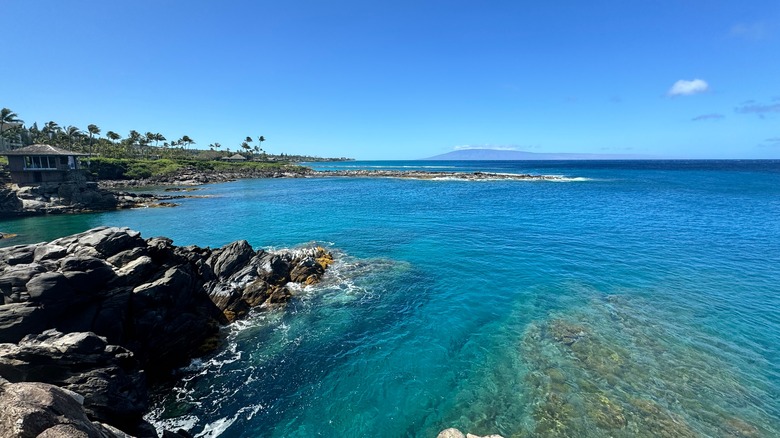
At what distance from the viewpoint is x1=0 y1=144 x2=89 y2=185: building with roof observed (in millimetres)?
58844

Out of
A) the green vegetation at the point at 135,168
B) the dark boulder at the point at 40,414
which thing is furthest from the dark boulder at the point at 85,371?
the green vegetation at the point at 135,168

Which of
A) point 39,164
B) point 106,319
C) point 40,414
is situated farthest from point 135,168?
point 40,414

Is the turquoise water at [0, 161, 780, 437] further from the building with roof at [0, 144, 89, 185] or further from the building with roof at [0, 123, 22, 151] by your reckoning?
the building with roof at [0, 123, 22, 151]

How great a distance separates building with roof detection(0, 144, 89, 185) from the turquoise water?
29.7 m

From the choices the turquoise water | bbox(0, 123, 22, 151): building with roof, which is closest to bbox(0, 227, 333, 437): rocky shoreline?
the turquoise water

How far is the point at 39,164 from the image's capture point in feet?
200

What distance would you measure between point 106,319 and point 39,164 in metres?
69.3

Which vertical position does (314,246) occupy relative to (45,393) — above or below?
below

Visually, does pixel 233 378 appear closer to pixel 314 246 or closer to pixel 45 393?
pixel 45 393

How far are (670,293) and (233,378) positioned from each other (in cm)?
2999

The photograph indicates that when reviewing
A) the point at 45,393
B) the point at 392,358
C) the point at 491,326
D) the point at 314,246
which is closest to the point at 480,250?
the point at 491,326

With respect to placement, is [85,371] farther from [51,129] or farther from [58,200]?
[51,129]

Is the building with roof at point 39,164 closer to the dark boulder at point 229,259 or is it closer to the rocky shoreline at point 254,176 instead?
the rocky shoreline at point 254,176

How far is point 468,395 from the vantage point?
49.8 ft
